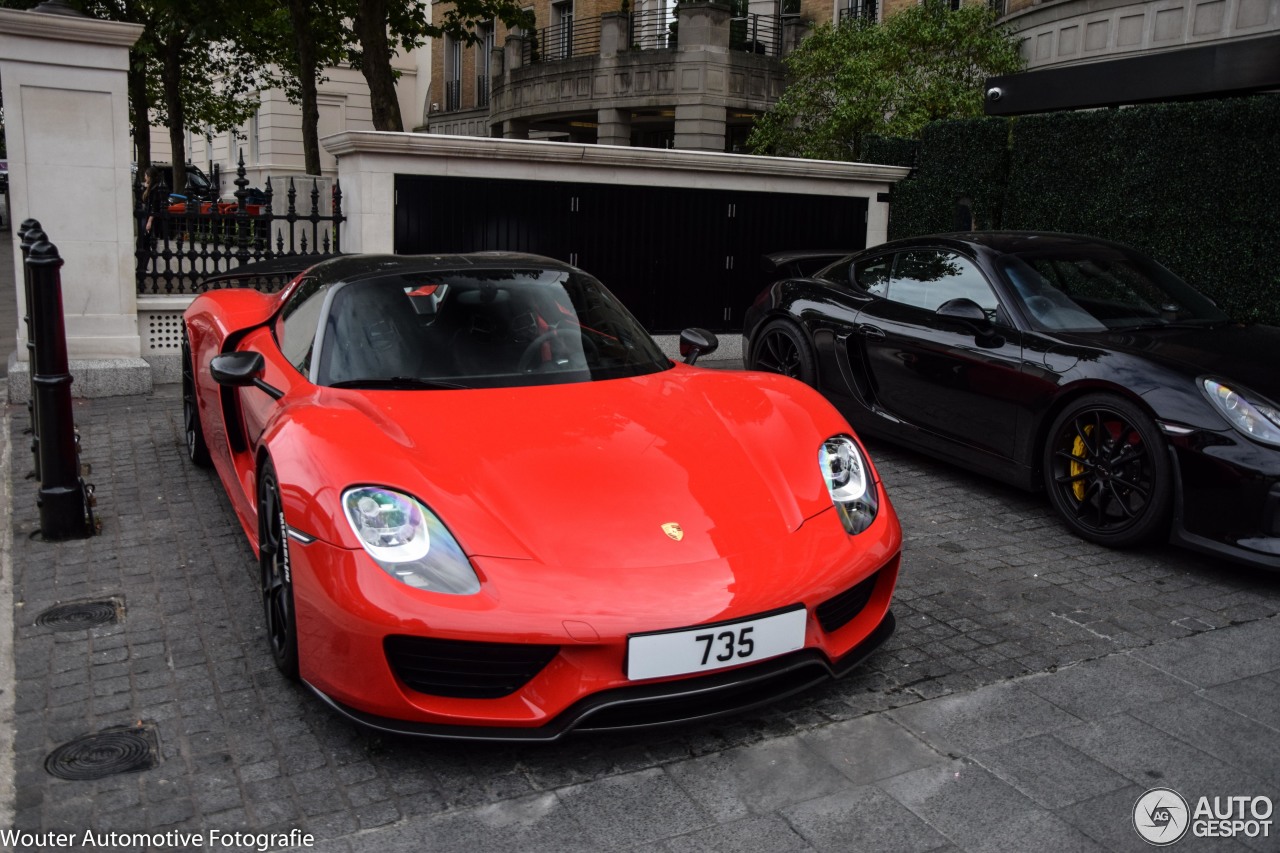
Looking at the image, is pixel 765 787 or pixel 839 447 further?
pixel 839 447

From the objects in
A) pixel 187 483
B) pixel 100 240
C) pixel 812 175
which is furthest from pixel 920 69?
pixel 187 483

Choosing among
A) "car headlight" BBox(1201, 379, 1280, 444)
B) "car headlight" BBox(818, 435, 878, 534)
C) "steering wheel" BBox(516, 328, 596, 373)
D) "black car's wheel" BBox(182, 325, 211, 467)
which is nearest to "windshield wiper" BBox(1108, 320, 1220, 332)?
"car headlight" BBox(1201, 379, 1280, 444)

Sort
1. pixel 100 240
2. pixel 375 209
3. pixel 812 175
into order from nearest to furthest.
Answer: pixel 100 240
pixel 375 209
pixel 812 175

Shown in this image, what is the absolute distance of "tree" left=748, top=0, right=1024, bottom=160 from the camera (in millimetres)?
17688

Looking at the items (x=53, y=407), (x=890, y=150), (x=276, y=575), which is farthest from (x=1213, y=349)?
(x=890, y=150)

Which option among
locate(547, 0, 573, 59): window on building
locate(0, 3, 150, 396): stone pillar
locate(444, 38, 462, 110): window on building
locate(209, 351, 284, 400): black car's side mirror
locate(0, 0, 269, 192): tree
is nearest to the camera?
locate(209, 351, 284, 400): black car's side mirror

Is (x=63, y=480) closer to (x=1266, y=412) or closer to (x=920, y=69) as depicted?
(x=1266, y=412)

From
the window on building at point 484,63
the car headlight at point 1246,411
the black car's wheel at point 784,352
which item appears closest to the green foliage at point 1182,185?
the black car's wheel at point 784,352

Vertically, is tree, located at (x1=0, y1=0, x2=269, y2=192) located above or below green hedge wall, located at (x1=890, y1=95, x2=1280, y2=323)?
above

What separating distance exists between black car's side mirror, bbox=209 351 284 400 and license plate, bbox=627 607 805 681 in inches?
82.0

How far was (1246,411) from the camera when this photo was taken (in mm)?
4777

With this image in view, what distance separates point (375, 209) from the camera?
9.59m

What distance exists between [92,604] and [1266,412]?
4929 millimetres

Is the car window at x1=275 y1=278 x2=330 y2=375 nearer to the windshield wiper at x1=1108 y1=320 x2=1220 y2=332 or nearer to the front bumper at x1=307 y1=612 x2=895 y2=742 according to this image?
the front bumper at x1=307 y1=612 x2=895 y2=742
